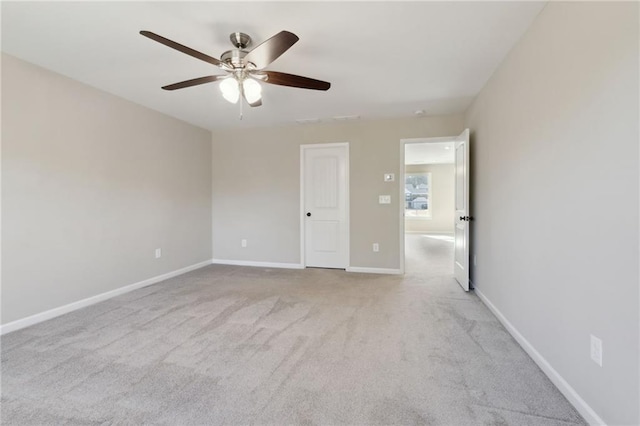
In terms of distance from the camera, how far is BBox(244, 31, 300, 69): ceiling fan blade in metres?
1.61

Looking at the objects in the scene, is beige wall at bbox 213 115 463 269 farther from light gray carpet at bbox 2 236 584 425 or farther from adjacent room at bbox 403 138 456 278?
adjacent room at bbox 403 138 456 278

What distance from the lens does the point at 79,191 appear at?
298cm

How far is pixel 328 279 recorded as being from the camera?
4.09m

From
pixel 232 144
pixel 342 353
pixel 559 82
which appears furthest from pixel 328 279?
pixel 559 82

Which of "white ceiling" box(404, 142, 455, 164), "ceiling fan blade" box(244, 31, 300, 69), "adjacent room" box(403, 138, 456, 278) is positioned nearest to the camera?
"ceiling fan blade" box(244, 31, 300, 69)

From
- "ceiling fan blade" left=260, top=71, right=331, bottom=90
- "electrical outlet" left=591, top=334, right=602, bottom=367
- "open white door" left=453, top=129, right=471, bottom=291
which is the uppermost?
"ceiling fan blade" left=260, top=71, right=331, bottom=90

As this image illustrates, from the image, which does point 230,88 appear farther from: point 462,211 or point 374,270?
point 374,270

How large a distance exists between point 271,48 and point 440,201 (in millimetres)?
9055

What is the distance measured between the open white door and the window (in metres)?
6.08

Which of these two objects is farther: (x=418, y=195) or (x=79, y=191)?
(x=418, y=195)

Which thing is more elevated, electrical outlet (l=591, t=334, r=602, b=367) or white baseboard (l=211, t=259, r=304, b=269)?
electrical outlet (l=591, t=334, r=602, b=367)

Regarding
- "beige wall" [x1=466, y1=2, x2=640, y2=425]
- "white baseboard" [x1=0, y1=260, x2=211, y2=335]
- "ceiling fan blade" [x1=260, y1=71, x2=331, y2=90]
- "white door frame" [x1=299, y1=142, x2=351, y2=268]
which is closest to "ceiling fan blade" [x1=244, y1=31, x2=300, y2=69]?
"ceiling fan blade" [x1=260, y1=71, x2=331, y2=90]

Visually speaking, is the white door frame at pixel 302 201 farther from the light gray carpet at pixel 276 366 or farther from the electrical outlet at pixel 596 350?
the electrical outlet at pixel 596 350

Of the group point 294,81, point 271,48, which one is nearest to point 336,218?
point 294,81
